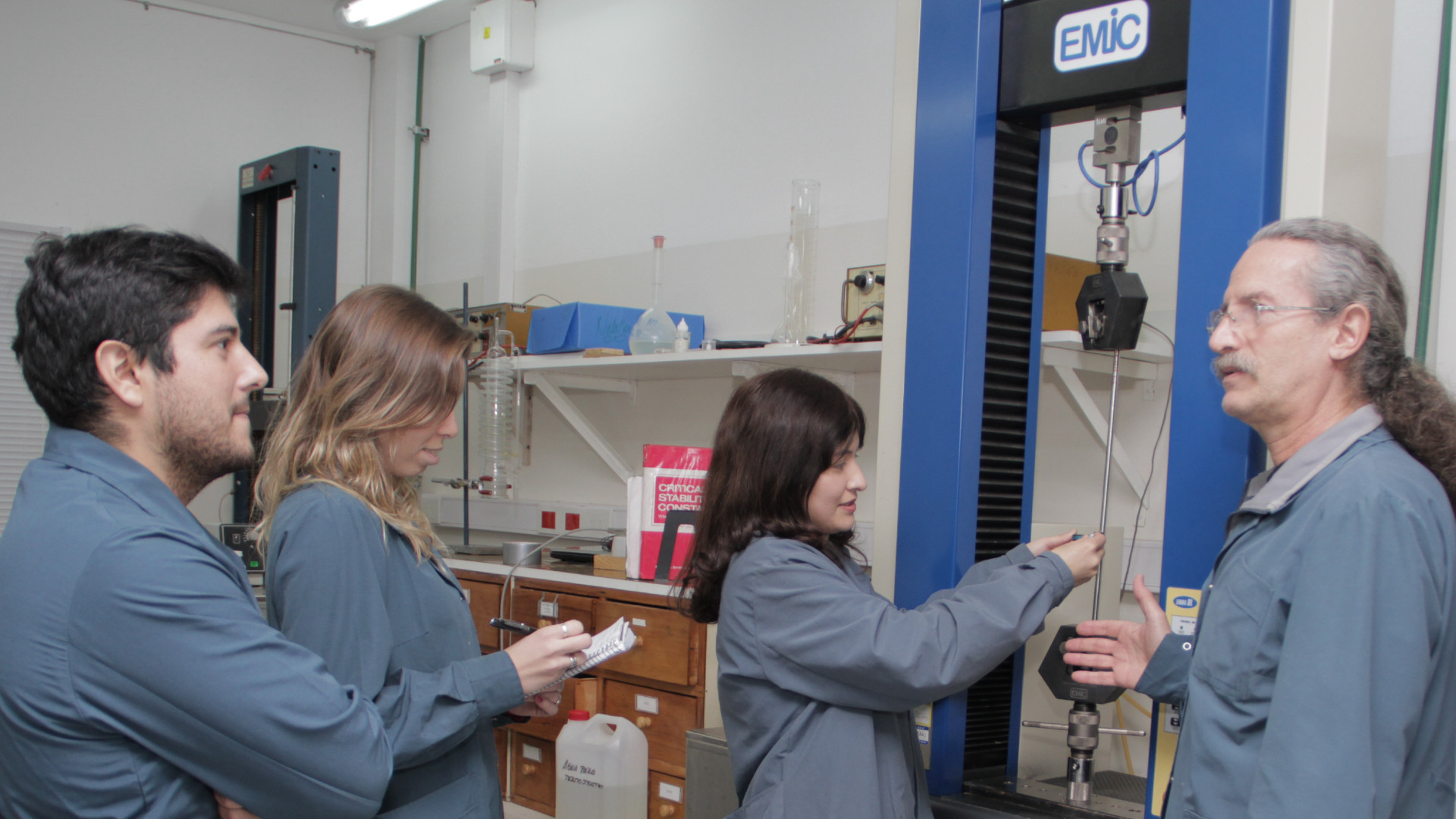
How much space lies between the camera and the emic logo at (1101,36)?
147 centimetres

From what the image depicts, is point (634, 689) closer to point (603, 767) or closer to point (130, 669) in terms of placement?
point (603, 767)

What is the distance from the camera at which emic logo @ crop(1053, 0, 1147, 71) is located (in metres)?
1.47

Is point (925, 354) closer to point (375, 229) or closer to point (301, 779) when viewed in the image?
point (301, 779)

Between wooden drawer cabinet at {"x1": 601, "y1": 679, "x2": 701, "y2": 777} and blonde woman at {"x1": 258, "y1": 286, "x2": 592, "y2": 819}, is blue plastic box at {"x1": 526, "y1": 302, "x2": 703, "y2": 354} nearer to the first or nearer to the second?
wooden drawer cabinet at {"x1": 601, "y1": 679, "x2": 701, "y2": 777}

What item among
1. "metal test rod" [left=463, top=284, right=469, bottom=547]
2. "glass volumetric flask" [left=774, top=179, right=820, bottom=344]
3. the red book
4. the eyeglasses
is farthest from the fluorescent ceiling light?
the eyeglasses

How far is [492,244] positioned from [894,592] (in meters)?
3.05

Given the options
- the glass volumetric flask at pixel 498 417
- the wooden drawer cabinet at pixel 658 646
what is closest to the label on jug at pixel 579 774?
the wooden drawer cabinet at pixel 658 646

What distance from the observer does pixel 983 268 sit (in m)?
1.62

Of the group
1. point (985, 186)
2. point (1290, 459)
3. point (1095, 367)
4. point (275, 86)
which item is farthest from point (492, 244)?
point (1290, 459)

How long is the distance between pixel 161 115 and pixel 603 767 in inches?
133

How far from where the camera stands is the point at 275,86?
4.71m

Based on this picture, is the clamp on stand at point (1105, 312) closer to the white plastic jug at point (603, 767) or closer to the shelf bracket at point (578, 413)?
the white plastic jug at point (603, 767)

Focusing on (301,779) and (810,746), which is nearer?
(301,779)

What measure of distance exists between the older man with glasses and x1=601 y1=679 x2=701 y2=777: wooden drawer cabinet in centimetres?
179
